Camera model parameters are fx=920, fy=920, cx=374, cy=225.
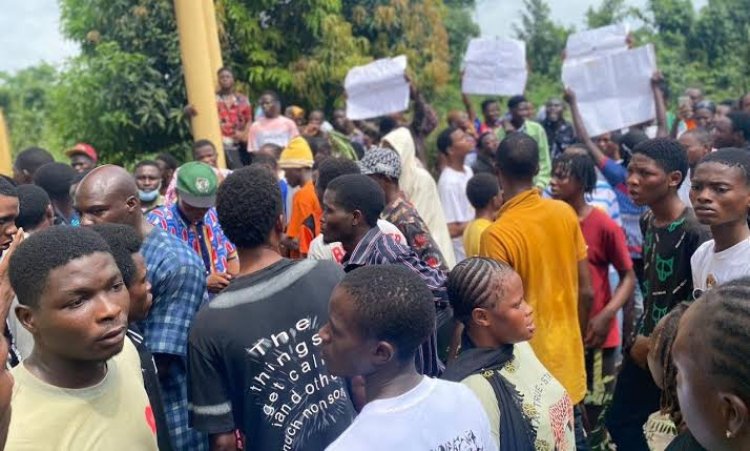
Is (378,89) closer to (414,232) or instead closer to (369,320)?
(414,232)

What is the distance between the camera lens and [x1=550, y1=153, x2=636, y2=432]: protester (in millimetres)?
5699

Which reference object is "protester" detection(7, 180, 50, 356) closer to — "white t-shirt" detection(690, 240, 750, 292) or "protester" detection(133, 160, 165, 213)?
"protester" detection(133, 160, 165, 213)

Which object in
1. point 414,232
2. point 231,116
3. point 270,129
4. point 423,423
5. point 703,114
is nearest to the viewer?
point 423,423

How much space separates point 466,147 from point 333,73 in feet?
27.1

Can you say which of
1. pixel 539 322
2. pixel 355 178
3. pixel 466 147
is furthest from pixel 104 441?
pixel 466 147

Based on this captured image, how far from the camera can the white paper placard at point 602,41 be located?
8.88 meters

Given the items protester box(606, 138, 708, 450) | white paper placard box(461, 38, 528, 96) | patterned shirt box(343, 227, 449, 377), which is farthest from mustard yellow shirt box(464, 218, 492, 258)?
white paper placard box(461, 38, 528, 96)

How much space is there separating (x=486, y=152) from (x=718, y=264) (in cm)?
645

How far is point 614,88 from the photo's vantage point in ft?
26.5

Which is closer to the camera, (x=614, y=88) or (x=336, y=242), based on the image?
(x=336, y=242)

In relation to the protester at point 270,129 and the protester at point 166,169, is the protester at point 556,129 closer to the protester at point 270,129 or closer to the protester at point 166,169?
the protester at point 270,129

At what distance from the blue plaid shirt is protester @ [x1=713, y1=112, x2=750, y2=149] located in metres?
5.75

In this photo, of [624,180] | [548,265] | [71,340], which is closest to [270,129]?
[624,180]

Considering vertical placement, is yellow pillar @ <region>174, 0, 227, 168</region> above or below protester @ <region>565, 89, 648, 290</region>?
above
